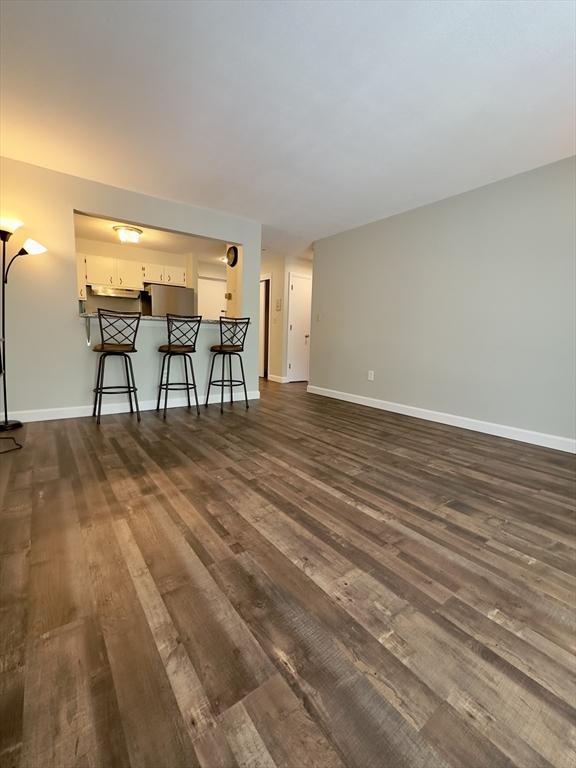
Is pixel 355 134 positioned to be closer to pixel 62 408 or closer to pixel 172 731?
pixel 172 731

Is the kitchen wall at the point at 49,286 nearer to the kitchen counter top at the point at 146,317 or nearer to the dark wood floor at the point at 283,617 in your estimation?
the kitchen counter top at the point at 146,317

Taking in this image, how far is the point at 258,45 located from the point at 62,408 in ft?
11.2

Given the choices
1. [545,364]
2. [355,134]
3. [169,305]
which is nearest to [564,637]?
[545,364]

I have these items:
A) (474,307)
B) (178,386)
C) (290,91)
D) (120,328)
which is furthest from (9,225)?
(474,307)

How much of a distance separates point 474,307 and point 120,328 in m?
3.83

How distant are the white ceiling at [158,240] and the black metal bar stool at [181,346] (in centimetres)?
120

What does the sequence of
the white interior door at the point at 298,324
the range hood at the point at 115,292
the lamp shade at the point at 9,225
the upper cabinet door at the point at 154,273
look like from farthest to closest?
the white interior door at the point at 298,324 < the upper cabinet door at the point at 154,273 < the range hood at the point at 115,292 < the lamp shade at the point at 9,225

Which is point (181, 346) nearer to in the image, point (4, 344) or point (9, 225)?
point (4, 344)

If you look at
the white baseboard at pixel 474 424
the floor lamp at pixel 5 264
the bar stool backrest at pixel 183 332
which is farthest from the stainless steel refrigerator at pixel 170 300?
the white baseboard at pixel 474 424

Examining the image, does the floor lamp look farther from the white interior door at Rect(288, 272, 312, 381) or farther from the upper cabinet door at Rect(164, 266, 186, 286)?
the white interior door at Rect(288, 272, 312, 381)

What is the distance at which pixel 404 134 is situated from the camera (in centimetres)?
244

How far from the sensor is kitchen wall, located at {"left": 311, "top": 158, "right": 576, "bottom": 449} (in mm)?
2895

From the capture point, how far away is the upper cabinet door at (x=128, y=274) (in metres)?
5.84

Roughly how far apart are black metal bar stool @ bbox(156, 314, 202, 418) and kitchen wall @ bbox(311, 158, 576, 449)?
2177 millimetres
